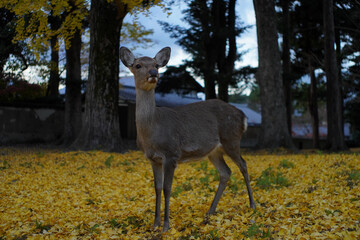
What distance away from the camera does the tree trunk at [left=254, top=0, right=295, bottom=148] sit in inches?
530

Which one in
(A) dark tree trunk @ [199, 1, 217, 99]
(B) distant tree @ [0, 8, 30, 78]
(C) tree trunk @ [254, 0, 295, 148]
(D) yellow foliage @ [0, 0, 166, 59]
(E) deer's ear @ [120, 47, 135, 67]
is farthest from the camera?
(A) dark tree trunk @ [199, 1, 217, 99]

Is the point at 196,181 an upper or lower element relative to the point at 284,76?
lower

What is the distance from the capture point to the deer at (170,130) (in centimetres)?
Result: 463

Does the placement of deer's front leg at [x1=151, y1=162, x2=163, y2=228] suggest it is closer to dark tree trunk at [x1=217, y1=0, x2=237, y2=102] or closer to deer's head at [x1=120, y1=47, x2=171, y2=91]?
deer's head at [x1=120, y1=47, x2=171, y2=91]

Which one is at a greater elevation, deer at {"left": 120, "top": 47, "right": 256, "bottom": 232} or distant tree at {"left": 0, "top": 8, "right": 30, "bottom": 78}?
distant tree at {"left": 0, "top": 8, "right": 30, "bottom": 78}

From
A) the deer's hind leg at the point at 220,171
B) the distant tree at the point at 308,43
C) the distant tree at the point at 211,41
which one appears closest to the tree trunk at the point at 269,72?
the distant tree at the point at 211,41

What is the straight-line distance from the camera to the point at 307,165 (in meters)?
8.46

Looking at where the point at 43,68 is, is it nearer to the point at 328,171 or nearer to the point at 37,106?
the point at 37,106

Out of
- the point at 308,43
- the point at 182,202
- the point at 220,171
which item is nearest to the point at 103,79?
the point at 182,202

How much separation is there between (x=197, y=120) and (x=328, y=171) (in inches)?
150

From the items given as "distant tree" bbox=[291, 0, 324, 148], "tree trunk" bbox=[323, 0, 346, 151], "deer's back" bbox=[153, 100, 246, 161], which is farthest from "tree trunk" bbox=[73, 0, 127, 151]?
"distant tree" bbox=[291, 0, 324, 148]

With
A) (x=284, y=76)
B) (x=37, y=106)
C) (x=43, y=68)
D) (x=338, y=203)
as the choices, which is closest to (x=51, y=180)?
(x=338, y=203)

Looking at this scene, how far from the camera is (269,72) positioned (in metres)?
13.6

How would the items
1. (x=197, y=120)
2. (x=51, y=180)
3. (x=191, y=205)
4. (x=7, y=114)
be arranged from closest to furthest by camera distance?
(x=197, y=120) → (x=191, y=205) → (x=51, y=180) → (x=7, y=114)
